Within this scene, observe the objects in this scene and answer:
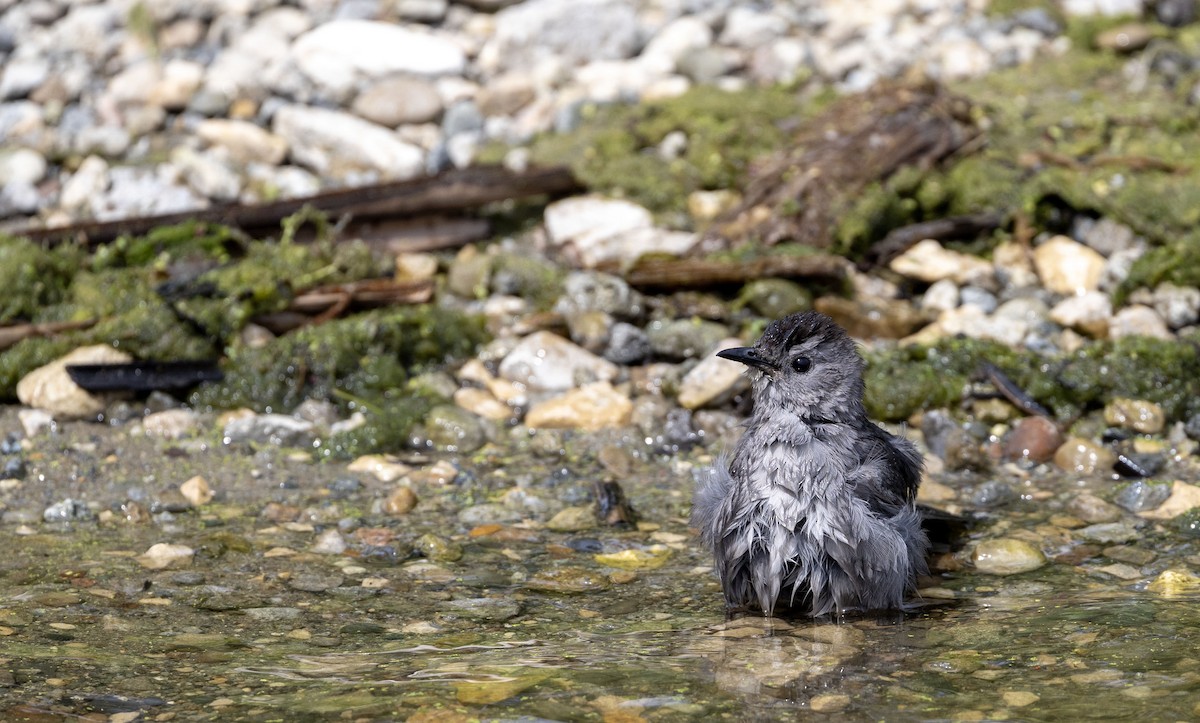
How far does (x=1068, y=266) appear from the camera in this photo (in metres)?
7.88

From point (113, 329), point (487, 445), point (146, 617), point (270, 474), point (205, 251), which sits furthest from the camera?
point (205, 251)

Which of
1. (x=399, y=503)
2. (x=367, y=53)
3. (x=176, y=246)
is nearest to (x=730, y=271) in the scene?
(x=399, y=503)

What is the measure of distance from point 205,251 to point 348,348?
149cm

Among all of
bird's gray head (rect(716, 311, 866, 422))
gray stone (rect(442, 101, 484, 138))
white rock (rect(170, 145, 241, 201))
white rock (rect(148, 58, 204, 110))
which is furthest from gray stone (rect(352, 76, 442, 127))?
bird's gray head (rect(716, 311, 866, 422))

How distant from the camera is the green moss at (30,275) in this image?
7.44 meters

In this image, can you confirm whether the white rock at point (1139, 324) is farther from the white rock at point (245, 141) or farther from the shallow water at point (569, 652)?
the white rock at point (245, 141)

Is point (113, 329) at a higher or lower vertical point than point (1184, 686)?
lower

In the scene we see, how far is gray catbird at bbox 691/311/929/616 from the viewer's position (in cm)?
462

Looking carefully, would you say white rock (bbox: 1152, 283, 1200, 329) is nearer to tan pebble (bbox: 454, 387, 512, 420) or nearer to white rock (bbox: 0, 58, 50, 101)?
tan pebble (bbox: 454, 387, 512, 420)

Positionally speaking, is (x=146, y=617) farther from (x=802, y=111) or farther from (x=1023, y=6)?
(x=1023, y=6)

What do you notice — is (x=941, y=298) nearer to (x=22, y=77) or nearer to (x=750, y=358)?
(x=750, y=358)

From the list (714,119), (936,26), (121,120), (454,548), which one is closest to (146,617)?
(454,548)

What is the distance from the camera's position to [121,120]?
10.3m

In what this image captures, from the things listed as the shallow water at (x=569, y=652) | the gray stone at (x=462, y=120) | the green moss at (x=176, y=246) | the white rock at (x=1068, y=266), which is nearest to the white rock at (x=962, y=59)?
the white rock at (x=1068, y=266)
